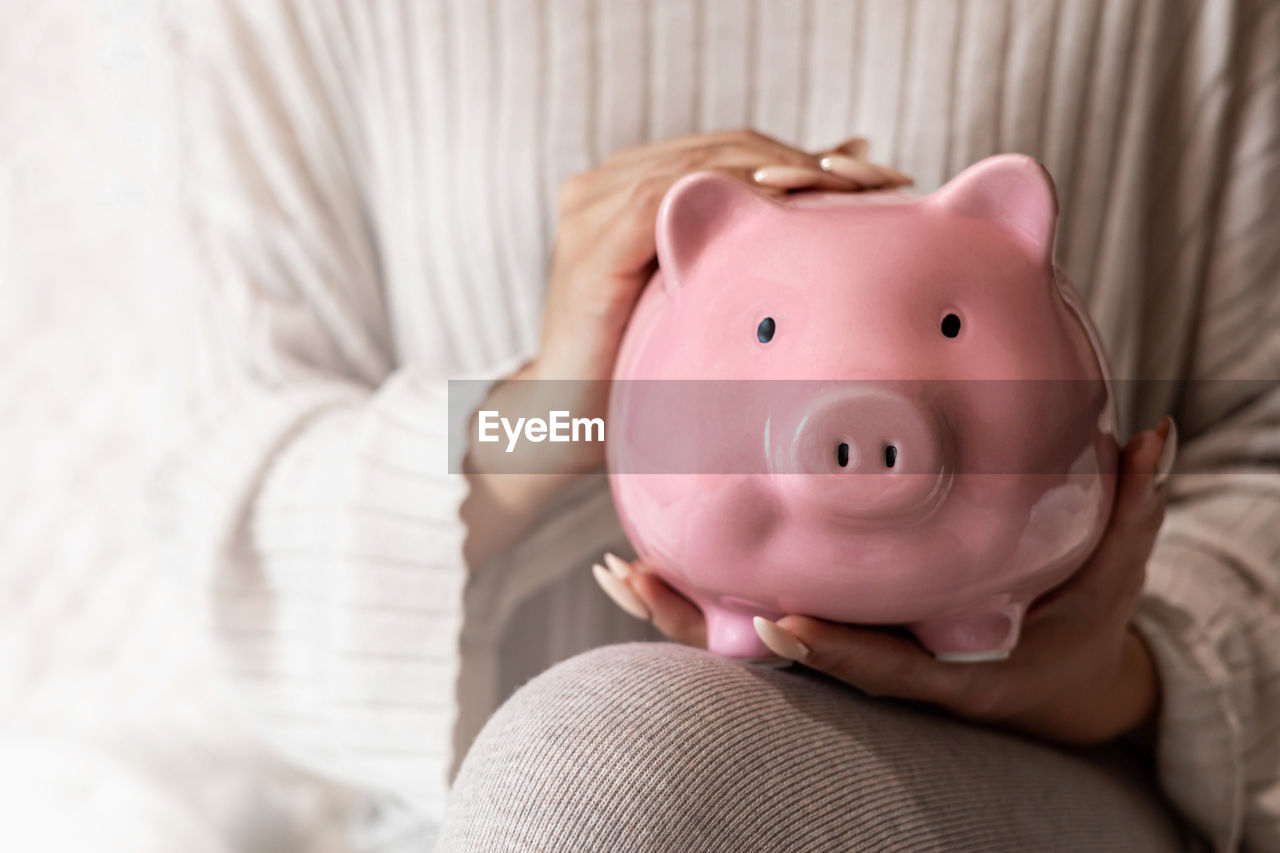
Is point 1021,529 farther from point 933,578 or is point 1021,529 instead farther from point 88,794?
point 88,794

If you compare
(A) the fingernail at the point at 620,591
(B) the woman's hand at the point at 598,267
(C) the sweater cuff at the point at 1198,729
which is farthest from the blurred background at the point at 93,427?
(C) the sweater cuff at the point at 1198,729

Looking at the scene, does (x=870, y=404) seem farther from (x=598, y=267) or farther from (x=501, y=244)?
(x=501, y=244)

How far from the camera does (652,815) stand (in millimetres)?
355

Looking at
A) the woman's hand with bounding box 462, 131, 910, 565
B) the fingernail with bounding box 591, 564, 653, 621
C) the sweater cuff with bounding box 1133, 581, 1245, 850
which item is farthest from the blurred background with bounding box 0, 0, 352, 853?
the sweater cuff with bounding box 1133, 581, 1245, 850

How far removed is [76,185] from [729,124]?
0.52 metres

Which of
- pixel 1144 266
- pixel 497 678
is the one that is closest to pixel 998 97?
pixel 1144 266

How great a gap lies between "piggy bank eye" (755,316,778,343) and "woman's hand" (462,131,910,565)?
0.34ft

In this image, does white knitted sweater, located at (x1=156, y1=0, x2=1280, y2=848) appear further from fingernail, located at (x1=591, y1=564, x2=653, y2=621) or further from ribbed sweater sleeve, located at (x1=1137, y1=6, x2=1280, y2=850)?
fingernail, located at (x1=591, y1=564, x2=653, y2=621)

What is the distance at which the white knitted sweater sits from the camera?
613 millimetres

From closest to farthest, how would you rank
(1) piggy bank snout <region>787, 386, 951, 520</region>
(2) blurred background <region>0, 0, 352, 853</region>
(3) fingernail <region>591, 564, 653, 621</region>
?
1. (1) piggy bank snout <region>787, 386, 951, 520</region>
2. (3) fingernail <region>591, 564, 653, 621</region>
3. (2) blurred background <region>0, 0, 352, 853</region>

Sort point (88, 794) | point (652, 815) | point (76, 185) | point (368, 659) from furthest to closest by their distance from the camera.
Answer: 1. point (76, 185)
2. point (88, 794)
3. point (368, 659)
4. point (652, 815)

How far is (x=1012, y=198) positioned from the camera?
0.39 metres

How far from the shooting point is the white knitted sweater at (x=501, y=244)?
0.61 m

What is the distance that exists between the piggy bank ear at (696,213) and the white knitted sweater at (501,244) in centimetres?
21
